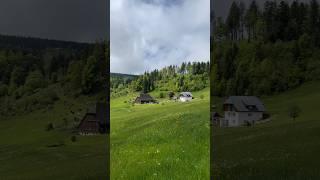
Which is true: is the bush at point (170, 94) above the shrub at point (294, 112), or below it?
above

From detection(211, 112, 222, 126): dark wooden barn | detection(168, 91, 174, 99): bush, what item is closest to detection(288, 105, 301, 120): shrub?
detection(211, 112, 222, 126): dark wooden barn

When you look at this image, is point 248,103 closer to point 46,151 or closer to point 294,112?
point 294,112

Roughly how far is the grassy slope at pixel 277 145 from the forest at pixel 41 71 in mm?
3244

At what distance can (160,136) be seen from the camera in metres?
A: 27.8

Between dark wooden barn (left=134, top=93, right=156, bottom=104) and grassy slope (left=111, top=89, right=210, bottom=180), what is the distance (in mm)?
320

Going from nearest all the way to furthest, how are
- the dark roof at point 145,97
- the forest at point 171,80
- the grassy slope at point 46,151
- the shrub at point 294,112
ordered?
1. the grassy slope at point 46,151
2. the shrub at point 294,112
3. the forest at point 171,80
4. the dark roof at point 145,97

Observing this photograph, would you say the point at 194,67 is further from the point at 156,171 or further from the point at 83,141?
the point at 83,141

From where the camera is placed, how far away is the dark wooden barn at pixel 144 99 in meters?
30.6

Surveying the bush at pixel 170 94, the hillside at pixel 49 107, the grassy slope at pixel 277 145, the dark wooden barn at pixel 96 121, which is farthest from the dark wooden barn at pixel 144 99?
the hillside at pixel 49 107

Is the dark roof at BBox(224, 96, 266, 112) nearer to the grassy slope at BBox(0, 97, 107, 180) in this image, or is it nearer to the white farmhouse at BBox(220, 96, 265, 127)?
the white farmhouse at BBox(220, 96, 265, 127)

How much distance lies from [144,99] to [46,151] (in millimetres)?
20670

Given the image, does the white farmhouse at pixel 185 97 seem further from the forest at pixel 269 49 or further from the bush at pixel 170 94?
the forest at pixel 269 49

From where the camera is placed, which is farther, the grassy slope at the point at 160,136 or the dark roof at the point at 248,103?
the grassy slope at the point at 160,136

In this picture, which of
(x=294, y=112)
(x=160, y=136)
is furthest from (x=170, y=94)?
(x=294, y=112)
